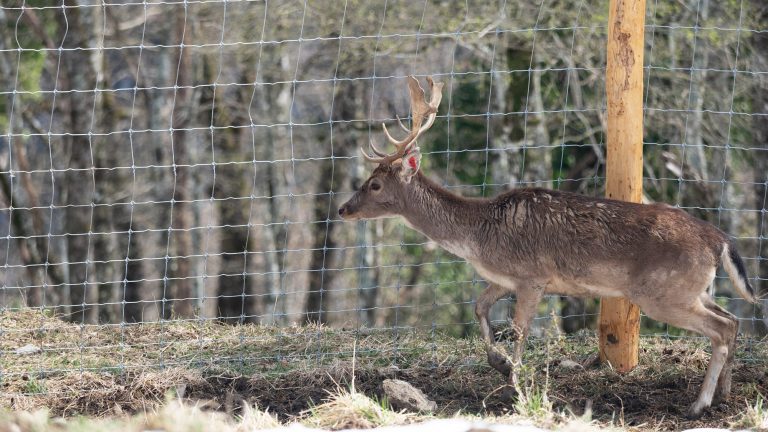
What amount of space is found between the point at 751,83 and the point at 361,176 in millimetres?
7199

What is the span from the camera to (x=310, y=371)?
8.75 m

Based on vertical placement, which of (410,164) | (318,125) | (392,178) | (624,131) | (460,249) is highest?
(624,131)

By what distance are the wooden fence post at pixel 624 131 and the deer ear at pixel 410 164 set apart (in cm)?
146

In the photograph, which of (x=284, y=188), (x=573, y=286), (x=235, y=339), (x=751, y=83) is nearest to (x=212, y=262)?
(x=284, y=188)

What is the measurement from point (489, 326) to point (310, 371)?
4.60 ft

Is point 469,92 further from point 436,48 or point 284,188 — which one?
point 284,188

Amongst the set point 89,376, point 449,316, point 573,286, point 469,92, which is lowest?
point 449,316

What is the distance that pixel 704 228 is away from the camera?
8.31 metres

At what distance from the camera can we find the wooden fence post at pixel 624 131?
867 centimetres

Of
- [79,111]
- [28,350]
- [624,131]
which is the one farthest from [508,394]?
[79,111]

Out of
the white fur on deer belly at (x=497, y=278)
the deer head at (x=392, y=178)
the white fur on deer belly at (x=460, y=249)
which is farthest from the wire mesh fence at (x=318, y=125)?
the white fur on deer belly at (x=497, y=278)

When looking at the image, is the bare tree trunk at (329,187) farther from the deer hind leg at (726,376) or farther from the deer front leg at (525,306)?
the deer hind leg at (726,376)

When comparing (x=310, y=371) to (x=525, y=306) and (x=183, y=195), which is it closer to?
(x=525, y=306)

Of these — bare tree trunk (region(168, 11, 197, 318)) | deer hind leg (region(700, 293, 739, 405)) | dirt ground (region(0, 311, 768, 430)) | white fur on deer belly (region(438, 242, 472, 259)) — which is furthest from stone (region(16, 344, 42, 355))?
bare tree trunk (region(168, 11, 197, 318))
